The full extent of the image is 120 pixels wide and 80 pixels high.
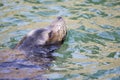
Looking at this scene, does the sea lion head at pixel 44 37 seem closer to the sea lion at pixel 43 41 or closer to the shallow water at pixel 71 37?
the sea lion at pixel 43 41

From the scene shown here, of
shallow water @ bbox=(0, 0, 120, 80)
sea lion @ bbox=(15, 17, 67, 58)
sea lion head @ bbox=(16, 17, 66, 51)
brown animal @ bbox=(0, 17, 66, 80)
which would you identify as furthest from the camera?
sea lion head @ bbox=(16, 17, 66, 51)

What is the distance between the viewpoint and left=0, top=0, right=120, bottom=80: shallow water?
6.08 meters

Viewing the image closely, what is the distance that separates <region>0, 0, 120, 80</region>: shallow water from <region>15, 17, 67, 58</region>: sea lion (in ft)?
0.67

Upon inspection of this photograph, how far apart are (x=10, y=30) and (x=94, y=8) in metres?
2.73

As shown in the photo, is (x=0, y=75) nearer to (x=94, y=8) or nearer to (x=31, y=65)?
(x=31, y=65)

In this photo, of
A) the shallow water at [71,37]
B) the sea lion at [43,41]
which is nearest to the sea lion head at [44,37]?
the sea lion at [43,41]

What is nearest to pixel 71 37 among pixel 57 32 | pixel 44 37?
pixel 57 32

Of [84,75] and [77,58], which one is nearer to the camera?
[84,75]

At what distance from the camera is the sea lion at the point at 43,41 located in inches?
270

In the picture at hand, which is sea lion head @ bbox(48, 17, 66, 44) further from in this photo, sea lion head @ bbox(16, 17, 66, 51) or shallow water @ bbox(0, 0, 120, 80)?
shallow water @ bbox(0, 0, 120, 80)

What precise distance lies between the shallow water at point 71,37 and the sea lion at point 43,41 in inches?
8.0

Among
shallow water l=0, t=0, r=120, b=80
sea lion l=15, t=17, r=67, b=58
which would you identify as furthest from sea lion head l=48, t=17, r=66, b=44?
shallow water l=0, t=0, r=120, b=80

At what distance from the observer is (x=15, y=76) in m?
5.69

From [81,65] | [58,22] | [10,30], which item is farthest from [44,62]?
[10,30]
